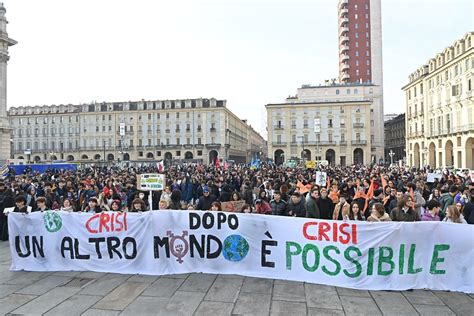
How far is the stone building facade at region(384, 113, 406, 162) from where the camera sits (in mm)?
80906

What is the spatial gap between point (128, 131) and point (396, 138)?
2625 inches

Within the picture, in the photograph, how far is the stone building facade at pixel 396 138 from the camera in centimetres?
8091

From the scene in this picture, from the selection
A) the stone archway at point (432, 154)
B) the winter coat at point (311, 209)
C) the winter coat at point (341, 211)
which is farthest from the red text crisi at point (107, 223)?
the stone archway at point (432, 154)

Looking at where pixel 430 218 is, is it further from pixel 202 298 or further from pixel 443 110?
pixel 443 110

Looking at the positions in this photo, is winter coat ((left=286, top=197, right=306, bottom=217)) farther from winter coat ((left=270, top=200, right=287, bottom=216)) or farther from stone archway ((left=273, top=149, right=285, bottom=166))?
stone archway ((left=273, top=149, right=285, bottom=166))

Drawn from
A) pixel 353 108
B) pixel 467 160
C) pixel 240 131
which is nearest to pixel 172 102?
pixel 240 131

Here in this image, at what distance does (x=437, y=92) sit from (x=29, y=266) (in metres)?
59.3

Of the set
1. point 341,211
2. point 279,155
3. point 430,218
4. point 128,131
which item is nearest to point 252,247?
point 341,211

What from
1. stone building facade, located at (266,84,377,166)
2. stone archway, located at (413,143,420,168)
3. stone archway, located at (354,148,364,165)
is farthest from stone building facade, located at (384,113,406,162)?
stone archway, located at (413,143,420,168)

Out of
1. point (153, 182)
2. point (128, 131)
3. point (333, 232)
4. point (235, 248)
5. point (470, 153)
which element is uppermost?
point (128, 131)

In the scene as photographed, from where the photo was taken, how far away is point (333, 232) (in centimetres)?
596

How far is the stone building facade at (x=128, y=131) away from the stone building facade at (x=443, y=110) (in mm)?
40092

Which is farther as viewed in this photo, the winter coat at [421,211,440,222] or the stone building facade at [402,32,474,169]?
the stone building facade at [402,32,474,169]

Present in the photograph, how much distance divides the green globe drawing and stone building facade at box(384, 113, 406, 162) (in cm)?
7796
